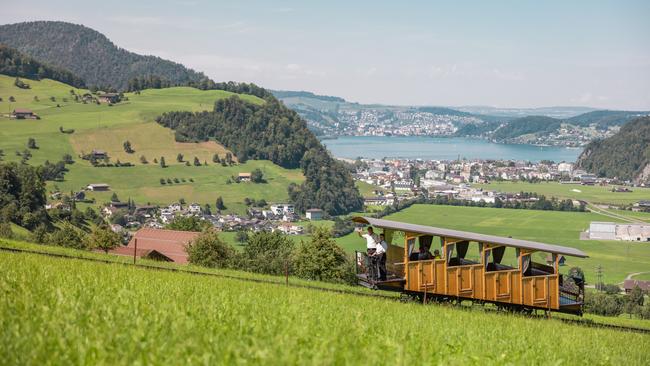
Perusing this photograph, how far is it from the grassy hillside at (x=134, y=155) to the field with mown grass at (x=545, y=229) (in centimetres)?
3512

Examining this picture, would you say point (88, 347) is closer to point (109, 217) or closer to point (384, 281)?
point (384, 281)

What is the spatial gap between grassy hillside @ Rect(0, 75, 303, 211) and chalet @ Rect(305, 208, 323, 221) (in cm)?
855

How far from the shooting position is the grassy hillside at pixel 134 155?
493 feet

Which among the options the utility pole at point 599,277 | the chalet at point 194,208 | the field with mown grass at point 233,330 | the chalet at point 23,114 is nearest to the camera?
the field with mown grass at point 233,330

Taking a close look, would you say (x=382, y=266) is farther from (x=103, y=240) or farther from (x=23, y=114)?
(x=23, y=114)

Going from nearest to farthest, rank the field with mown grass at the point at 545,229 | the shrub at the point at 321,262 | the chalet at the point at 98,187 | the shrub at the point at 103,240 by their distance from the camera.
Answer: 1. the shrub at the point at 321,262
2. the shrub at the point at 103,240
3. the field with mown grass at the point at 545,229
4. the chalet at the point at 98,187

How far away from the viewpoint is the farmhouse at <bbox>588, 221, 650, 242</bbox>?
131950 mm

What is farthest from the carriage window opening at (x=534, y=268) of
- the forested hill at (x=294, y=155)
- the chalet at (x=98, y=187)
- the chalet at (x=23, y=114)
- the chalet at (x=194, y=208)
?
the chalet at (x=23, y=114)

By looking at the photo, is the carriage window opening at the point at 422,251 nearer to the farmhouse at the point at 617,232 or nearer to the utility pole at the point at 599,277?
the utility pole at the point at 599,277

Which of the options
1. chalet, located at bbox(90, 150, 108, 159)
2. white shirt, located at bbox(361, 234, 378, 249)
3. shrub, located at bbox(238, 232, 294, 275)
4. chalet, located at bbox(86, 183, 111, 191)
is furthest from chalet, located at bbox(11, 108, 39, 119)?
white shirt, located at bbox(361, 234, 378, 249)

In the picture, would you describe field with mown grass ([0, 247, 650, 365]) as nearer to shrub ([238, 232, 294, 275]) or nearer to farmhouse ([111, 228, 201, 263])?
shrub ([238, 232, 294, 275])

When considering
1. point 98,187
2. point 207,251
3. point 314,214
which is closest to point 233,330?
point 207,251

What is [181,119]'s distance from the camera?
19475cm

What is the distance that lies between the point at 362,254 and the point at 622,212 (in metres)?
161
